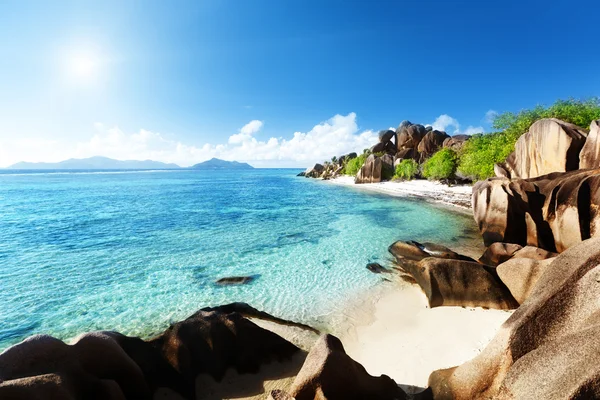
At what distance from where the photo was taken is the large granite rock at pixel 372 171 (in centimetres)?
5944

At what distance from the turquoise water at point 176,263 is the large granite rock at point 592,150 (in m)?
7.81

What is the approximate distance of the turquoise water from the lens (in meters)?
9.78

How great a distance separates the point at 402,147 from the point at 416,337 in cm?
6764

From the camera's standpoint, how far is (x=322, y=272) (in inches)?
518

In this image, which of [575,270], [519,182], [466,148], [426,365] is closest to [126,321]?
[426,365]

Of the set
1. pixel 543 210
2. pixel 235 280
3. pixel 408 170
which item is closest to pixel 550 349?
pixel 235 280

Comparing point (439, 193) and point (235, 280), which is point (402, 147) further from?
point (235, 280)

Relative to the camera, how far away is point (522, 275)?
27.7ft

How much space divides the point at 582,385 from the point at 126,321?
453 inches

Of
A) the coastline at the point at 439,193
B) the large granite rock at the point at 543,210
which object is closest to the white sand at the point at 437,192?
the coastline at the point at 439,193

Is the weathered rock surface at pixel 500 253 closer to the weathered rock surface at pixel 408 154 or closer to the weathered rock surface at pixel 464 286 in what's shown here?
the weathered rock surface at pixel 464 286

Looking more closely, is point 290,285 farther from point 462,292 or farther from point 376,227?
point 376,227

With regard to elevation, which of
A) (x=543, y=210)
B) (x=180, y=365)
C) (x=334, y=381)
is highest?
(x=543, y=210)

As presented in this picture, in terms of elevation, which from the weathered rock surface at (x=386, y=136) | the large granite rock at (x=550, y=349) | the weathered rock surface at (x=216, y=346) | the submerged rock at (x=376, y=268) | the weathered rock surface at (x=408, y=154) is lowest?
the submerged rock at (x=376, y=268)
